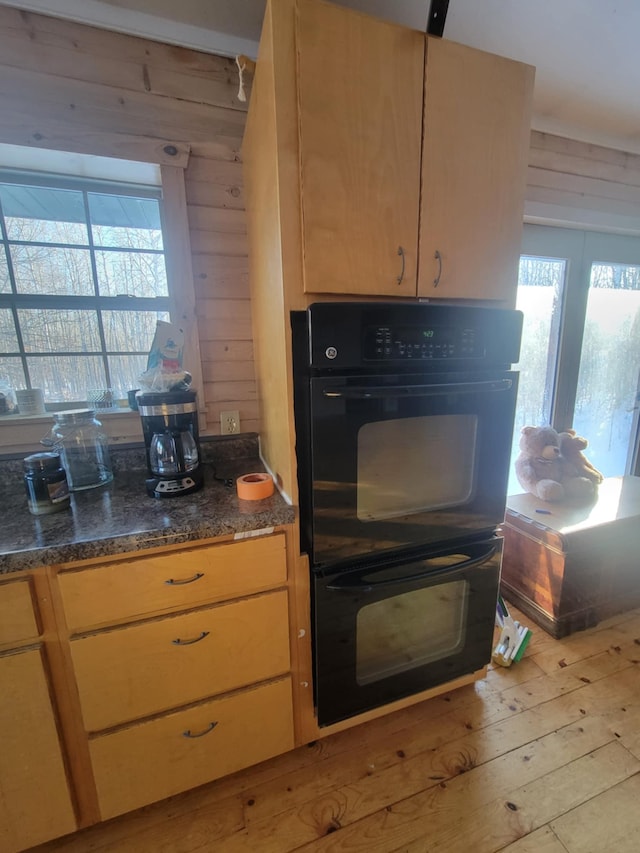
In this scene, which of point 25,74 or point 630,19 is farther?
point 630,19

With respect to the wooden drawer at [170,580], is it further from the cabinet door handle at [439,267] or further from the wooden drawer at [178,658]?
the cabinet door handle at [439,267]

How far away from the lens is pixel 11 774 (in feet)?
2.85

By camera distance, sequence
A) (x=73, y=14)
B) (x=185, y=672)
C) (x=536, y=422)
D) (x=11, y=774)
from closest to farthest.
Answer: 1. (x=11, y=774)
2. (x=185, y=672)
3. (x=73, y=14)
4. (x=536, y=422)

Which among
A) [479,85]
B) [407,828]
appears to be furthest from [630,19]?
[407,828]

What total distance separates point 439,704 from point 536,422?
1.68 metres

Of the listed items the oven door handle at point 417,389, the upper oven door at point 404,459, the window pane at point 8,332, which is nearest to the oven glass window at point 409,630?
the upper oven door at point 404,459

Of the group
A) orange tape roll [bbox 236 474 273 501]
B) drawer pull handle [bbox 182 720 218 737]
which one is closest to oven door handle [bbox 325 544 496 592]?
orange tape roll [bbox 236 474 273 501]

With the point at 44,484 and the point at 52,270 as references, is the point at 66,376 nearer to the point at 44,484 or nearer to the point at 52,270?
the point at 52,270

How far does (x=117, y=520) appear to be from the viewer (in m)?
0.96

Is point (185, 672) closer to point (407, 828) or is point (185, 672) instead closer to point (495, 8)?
point (407, 828)

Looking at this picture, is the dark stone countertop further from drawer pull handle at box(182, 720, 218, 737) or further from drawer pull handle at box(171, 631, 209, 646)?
drawer pull handle at box(182, 720, 218, 737)

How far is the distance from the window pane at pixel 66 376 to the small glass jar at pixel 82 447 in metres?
0.19

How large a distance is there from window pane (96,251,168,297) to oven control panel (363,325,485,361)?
102cm

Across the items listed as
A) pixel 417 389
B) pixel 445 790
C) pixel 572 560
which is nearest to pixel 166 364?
pixel 417 389
